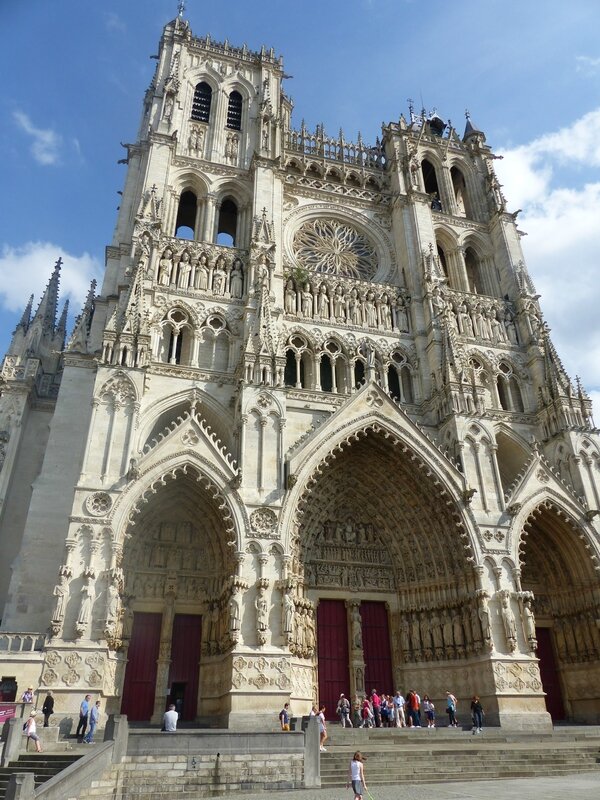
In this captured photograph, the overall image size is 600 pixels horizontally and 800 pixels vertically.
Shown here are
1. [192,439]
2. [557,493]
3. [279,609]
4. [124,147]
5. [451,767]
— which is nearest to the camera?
[451,767]

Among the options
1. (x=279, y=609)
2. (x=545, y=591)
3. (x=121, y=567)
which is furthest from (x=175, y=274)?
(x=545, y=591)

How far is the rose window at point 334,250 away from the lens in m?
26.2

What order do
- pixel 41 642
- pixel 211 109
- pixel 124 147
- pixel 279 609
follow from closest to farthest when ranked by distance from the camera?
pixel 41 642, pixel 279 609, pixel 124 147, pixel 211 109

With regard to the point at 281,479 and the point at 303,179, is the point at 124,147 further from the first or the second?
the point at 281,479

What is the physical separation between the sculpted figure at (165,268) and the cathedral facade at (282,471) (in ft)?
0.30

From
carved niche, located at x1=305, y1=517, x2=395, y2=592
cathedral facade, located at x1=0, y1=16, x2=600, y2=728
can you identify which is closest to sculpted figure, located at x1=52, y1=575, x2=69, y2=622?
cathedral facade, located at x1=0, y1=16, x2=600, y2=728

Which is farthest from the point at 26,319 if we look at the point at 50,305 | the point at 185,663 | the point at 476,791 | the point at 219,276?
the point at 476,791

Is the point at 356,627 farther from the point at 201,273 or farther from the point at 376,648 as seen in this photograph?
the point at 201,273

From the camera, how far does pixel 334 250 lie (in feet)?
88.2

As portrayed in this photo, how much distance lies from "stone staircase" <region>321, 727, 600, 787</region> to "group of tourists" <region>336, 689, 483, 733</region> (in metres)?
0.79

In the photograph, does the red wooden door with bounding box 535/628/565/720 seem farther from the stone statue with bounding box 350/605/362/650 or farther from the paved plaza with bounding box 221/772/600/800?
the paved plaza with bounding box 221/772/600/800

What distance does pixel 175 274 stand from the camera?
22.2 meters

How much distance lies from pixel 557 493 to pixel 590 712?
6.77 m

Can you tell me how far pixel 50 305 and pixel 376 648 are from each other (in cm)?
1912
